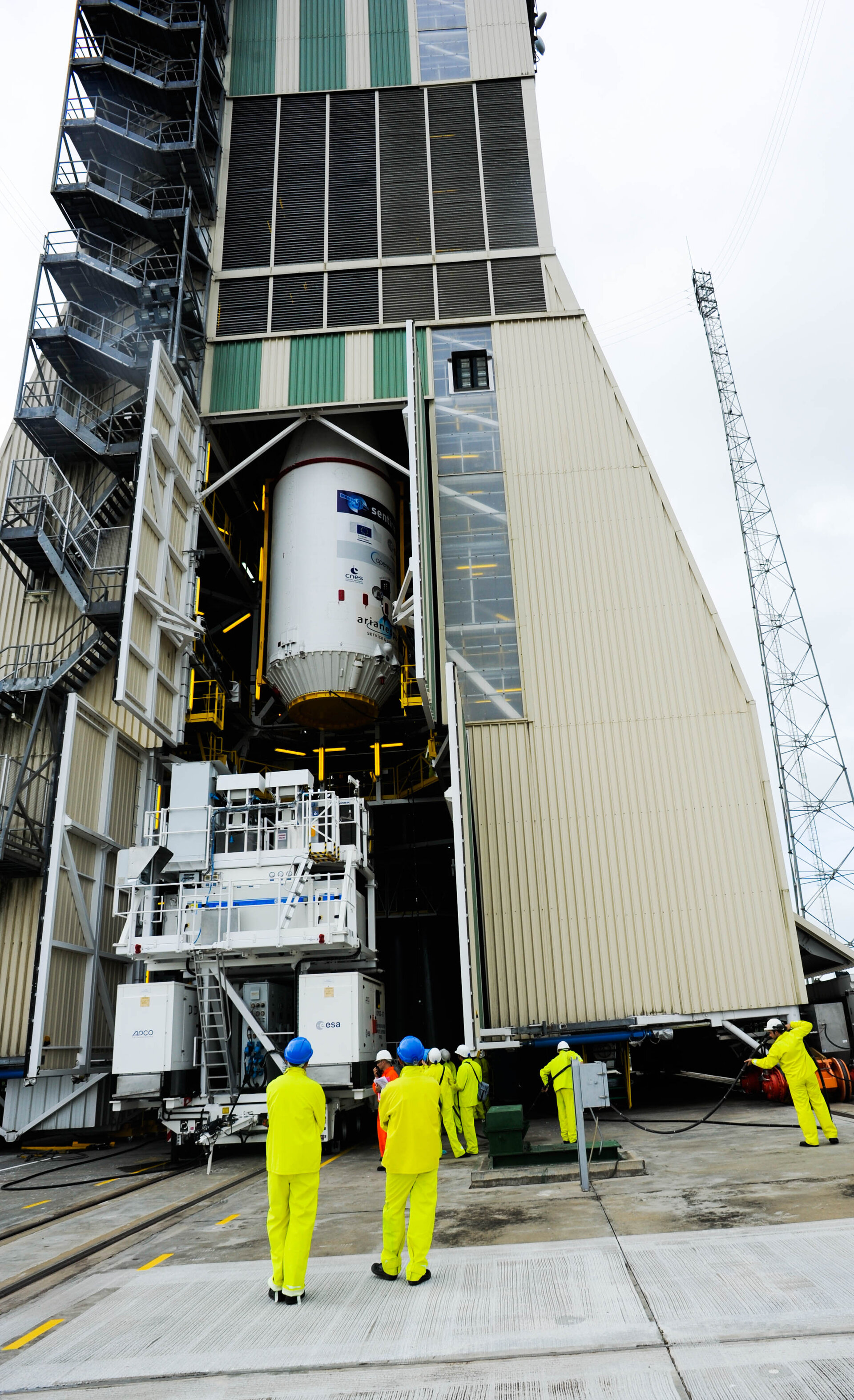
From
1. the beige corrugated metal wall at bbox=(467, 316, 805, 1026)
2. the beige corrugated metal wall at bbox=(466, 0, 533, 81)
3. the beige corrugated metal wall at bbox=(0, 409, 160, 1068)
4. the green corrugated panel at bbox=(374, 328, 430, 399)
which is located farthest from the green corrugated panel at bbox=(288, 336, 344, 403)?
the beige corrugated metal wall at bbox=(466, 0, 533, 81)

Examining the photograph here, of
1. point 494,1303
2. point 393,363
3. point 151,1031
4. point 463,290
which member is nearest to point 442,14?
point 463,290

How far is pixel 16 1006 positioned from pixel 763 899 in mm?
13956

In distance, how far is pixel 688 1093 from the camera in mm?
21203

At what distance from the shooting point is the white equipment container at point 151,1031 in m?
14.2

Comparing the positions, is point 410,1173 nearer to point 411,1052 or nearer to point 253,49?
point 411,1052

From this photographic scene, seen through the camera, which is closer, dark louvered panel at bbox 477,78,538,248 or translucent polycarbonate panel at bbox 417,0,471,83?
dark louvered panel at bbox 477,78,538,248

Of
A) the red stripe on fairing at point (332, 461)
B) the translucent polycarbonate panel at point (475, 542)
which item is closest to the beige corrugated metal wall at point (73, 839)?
the red stripe on fairing at point (332, 461)

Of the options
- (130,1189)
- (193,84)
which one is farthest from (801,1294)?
(193,84)

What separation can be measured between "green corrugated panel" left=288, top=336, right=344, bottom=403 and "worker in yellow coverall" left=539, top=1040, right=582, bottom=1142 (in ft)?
50.3

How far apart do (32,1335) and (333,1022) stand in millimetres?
8678

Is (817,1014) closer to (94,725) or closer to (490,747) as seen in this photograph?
(490,747)

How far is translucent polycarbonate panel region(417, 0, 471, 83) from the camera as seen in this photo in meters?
25.3

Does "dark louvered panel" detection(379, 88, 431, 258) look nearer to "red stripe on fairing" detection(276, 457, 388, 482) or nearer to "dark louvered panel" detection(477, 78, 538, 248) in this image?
"dark louvered panel" detection(477, 78, 538, 248)

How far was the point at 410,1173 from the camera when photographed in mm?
6273
